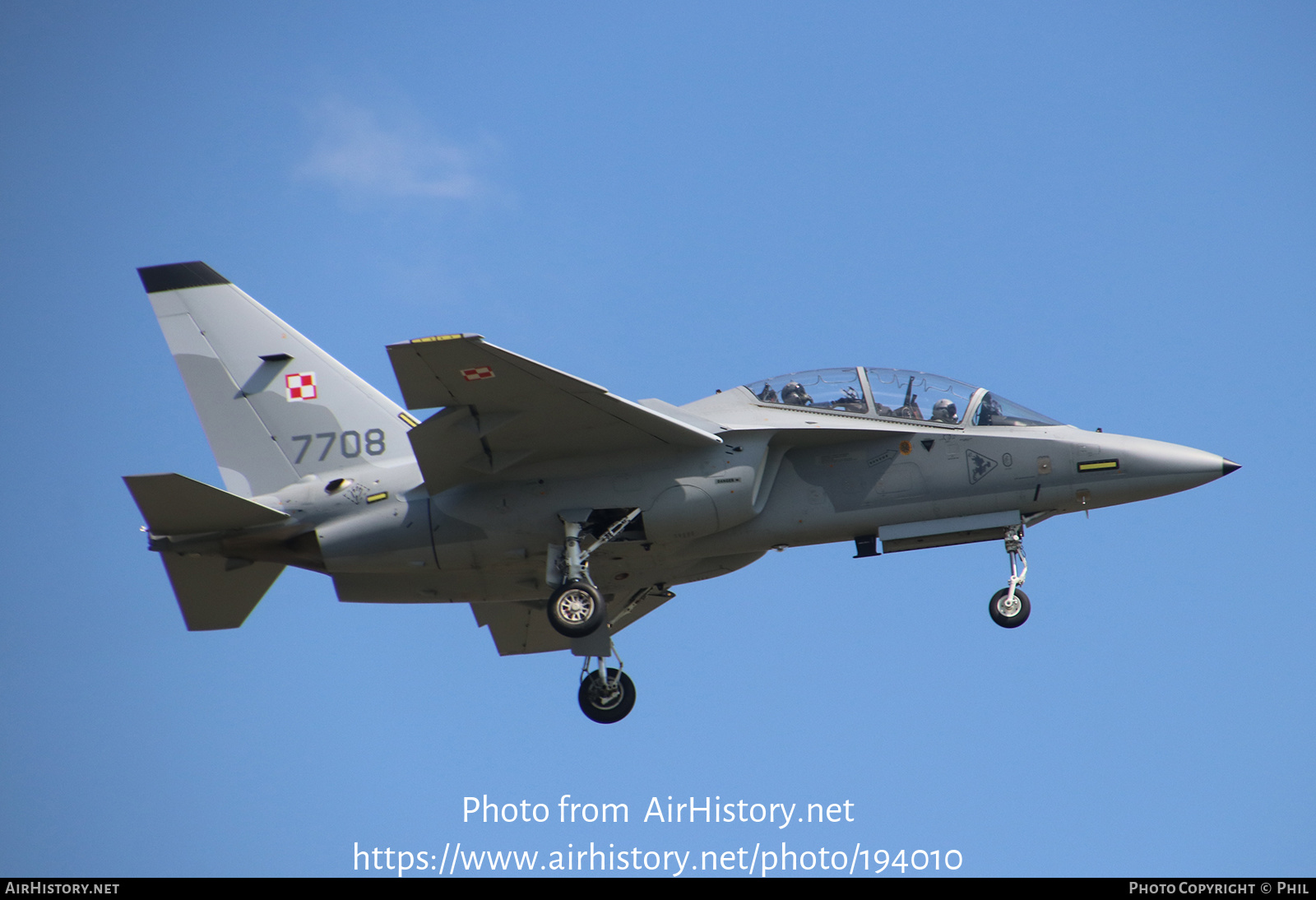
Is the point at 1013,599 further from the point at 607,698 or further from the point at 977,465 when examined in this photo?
the point at 607,698

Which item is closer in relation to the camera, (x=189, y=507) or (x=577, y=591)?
(x=189, y=507)

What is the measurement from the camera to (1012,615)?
16297 mm

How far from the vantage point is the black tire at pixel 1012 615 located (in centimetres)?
1627

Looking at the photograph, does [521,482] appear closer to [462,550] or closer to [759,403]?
[462,550]

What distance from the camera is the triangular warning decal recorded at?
53.7 feet

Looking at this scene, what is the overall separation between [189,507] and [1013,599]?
411 inches

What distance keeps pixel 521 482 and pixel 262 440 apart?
3981 millimetres

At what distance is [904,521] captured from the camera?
16516mm

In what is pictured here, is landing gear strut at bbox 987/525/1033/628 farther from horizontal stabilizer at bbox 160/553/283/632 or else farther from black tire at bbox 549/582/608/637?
horizontal stabilizer at bbox 160/553/283/632

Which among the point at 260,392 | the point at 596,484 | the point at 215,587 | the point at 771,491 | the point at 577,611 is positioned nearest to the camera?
the point at 577,611

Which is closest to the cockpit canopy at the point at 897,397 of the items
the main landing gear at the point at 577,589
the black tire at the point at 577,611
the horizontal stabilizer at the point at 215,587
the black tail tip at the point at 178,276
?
the main landing gear at the point at 577,589

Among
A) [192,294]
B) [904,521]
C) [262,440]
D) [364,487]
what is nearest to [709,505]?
[904,521]

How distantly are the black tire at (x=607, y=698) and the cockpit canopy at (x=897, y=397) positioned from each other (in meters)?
4.90

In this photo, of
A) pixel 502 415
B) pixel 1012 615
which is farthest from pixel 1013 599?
pixel 502 415
